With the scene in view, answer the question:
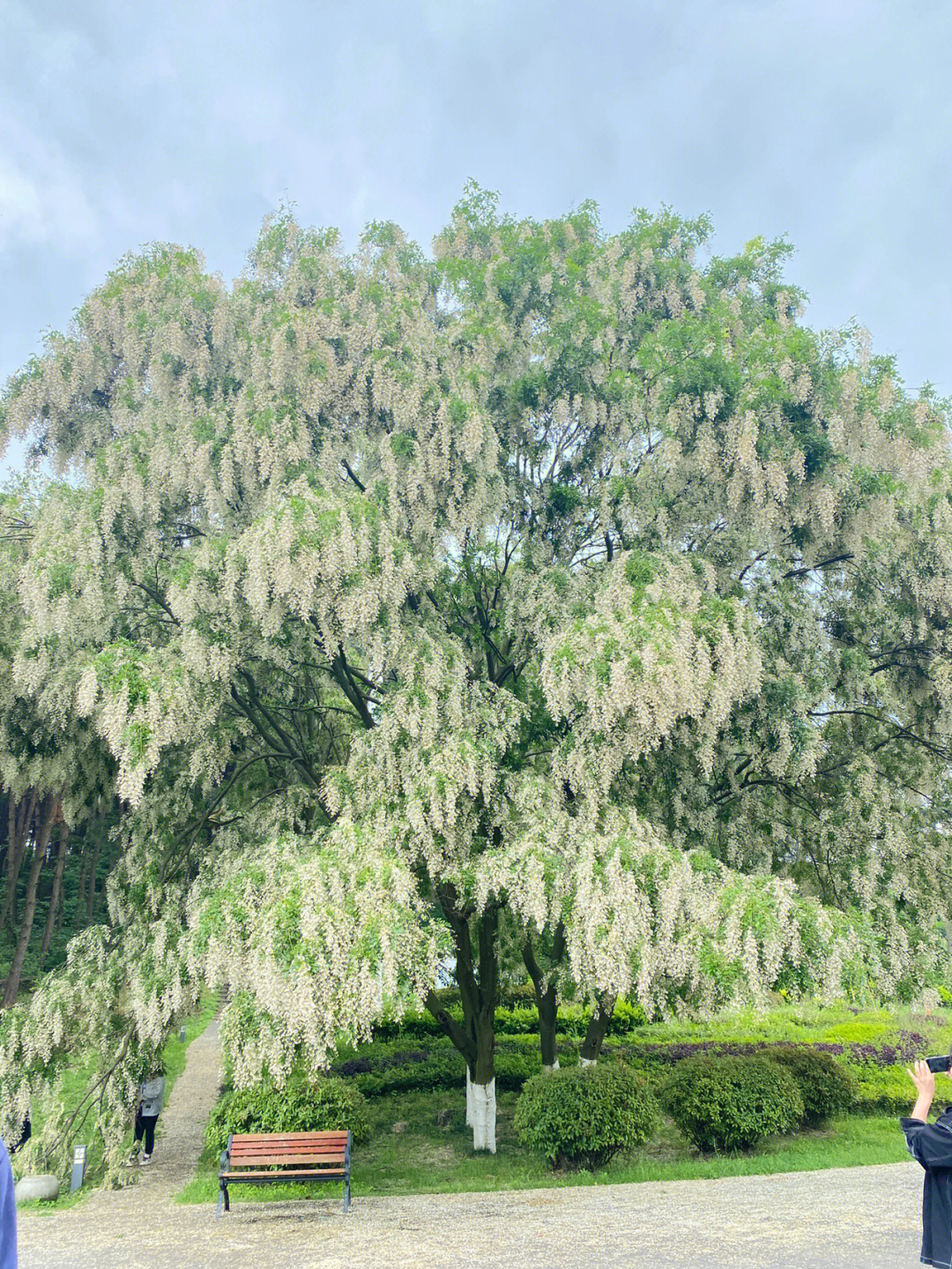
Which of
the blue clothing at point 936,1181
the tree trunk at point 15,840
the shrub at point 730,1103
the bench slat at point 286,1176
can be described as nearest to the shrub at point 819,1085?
the shrub at point 730,1103

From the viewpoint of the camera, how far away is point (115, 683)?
7953 millimetres

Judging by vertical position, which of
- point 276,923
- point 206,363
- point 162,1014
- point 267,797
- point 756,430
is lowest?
point 162,1014

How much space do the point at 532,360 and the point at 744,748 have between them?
19.9 ft

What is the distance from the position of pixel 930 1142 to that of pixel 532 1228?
469 centimetres

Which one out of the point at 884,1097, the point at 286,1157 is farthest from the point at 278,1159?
the point at 884,1097

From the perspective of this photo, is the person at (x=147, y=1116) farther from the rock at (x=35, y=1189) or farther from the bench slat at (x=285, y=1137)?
the bench slat at (x=285, y=1137)

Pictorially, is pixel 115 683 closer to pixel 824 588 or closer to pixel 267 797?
pixel 267 797

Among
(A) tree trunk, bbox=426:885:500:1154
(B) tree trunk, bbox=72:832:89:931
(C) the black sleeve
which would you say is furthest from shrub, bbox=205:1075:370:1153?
(B) tree trunk, bbox=72:832:89:931

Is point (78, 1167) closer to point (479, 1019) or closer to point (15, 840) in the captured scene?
point (479, 1019)

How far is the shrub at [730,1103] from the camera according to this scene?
9414 mm

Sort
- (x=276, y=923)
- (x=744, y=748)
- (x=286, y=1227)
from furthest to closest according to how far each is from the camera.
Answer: (x=744, y=748)
(x=286, y=1227)
(x=276, y=923)

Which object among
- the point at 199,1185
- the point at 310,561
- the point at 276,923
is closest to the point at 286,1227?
the point at 199,1185

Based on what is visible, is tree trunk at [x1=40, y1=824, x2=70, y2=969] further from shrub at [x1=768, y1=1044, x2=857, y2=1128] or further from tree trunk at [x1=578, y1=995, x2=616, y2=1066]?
shrub at [x1=768, y1=1044, x2=857, y2=1128]

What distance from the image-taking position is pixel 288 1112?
9078 millimetres
